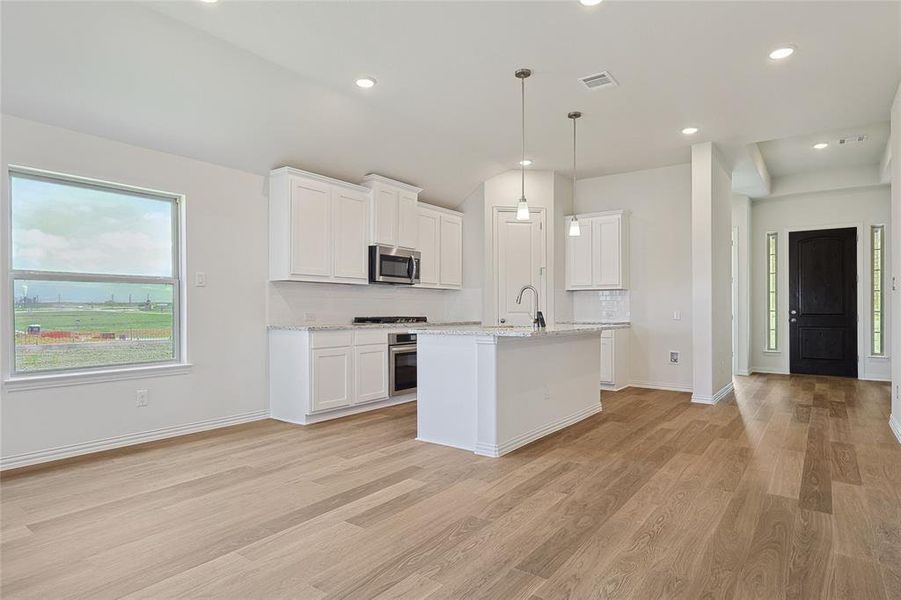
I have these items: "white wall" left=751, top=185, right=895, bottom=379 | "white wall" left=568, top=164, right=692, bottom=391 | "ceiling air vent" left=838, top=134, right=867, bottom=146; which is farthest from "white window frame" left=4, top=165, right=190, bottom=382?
"white wall" left=751, top=185, right=895, bottom=379

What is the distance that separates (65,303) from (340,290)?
8.18ft

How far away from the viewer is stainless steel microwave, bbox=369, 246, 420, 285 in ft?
18.4

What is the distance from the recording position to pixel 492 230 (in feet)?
22.4

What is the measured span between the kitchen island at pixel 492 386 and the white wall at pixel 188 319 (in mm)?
1788

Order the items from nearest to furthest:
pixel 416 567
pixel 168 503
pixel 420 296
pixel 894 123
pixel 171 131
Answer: pixel 416 567
pixel 168 503
pixel 171 131
pixel 894 123
pixel 420 296

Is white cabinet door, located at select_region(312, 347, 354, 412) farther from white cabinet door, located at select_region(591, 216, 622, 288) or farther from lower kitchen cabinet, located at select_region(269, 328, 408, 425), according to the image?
white cabinet door, located at select_region(591, 216, 622, 288)

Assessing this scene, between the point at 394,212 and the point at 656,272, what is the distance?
337 cm

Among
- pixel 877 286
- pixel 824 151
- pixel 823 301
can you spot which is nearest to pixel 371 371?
pixel 824 151

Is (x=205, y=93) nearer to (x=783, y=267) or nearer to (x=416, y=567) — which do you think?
(x=416, y=567)

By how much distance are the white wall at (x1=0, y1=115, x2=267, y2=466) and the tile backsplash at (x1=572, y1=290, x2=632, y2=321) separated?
13.7ft

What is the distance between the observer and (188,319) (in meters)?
4.38

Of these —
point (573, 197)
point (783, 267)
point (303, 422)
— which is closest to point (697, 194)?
point (573, 197)

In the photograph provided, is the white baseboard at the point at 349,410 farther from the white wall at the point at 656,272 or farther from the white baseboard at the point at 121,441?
the white wall at the point at 656,272

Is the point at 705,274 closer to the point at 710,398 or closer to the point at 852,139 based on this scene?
the point at 710,398
